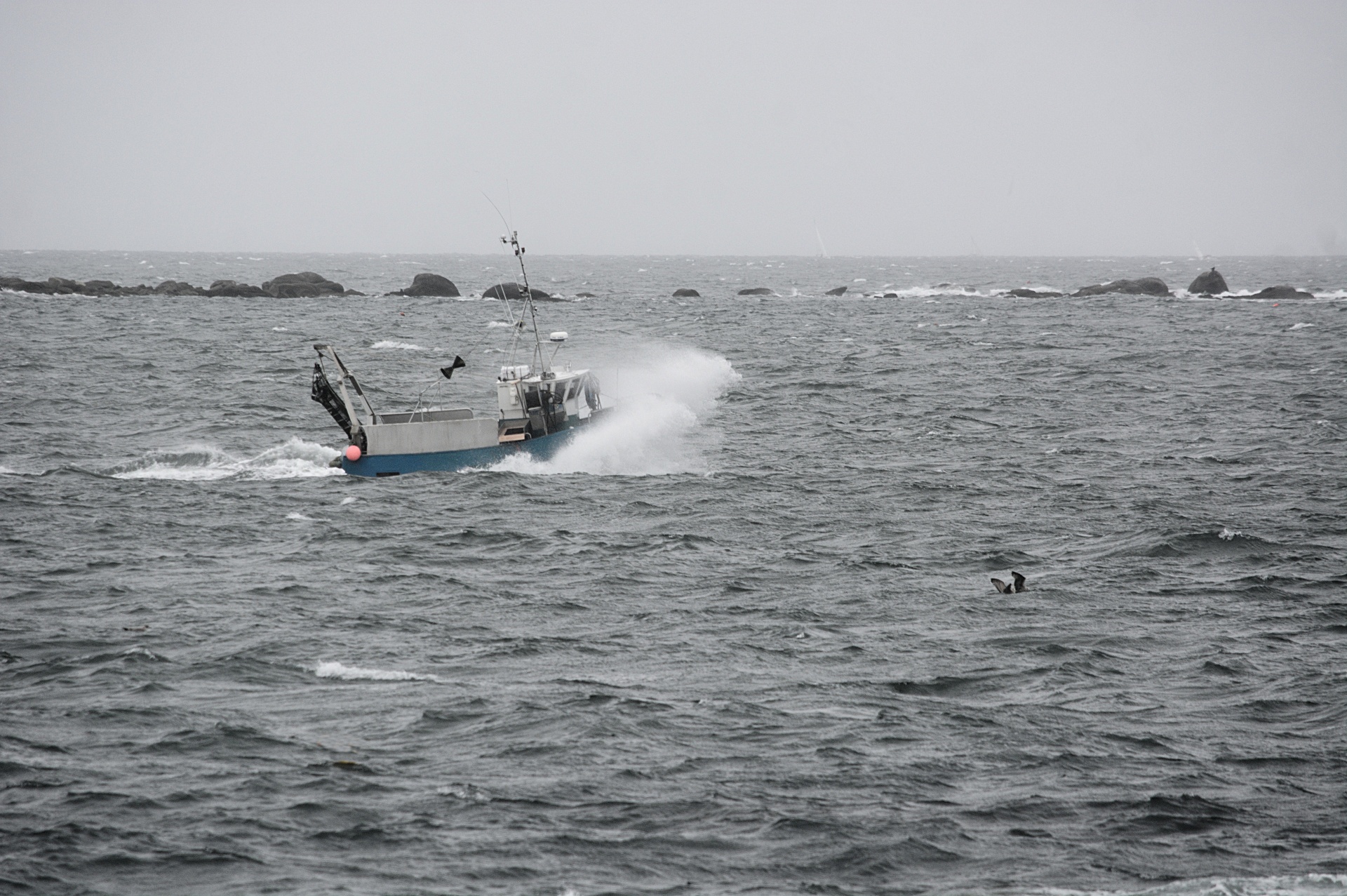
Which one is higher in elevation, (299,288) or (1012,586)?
(299,288)

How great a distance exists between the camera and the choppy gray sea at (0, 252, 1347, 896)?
12766mm

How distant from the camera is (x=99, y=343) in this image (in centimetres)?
6544

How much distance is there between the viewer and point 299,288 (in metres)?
116

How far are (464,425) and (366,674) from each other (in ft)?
55.2

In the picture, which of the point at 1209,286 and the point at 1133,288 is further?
the point at 1133,288

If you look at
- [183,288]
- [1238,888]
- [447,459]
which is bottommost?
[1238,888]

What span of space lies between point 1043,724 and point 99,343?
6172cm

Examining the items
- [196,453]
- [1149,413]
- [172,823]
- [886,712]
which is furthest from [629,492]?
[1149,413]

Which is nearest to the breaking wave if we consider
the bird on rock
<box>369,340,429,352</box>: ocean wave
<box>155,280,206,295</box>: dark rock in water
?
the bird on rock

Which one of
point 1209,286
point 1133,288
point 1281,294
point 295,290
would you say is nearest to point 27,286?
point 295,290

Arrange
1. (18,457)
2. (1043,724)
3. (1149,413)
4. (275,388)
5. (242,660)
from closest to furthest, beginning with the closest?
(1043,724)
(242,660)
(18,457)
(1149,413)
(275,388)

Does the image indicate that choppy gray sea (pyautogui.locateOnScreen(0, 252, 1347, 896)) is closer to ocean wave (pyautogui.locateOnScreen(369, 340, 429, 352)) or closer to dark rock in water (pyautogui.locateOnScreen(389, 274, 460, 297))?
ocean wave (pyautogui.locateOnScreen(369, 340, 429, 352))

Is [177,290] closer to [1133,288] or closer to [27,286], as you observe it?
[27,286]

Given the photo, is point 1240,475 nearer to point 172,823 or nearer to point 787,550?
point 787,550
